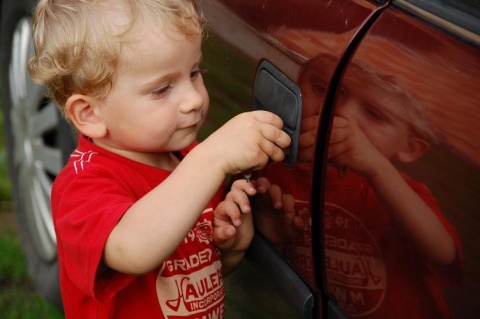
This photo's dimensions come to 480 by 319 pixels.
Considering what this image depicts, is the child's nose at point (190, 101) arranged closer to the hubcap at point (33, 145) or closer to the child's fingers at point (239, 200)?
the child's fingers at point (239, 200)

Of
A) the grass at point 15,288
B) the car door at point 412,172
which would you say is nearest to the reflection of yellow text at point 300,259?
the car door at point 412,172

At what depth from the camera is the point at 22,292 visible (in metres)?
3.72

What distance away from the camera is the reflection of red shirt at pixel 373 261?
146 centimetres

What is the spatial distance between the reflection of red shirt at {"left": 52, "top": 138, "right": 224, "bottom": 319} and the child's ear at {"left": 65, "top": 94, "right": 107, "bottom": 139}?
0.06 meters

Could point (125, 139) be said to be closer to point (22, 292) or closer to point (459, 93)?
point (459, 93)

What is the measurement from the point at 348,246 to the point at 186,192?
1.12 feet

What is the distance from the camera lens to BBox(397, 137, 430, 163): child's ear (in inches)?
56.9

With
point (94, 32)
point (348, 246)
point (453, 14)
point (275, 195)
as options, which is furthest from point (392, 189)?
point (94, 32)

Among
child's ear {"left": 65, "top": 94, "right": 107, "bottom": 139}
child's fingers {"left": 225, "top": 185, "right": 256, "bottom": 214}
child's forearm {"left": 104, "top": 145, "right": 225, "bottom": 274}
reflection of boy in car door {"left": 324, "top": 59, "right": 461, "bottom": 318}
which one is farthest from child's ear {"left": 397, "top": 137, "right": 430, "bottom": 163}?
child's ear {"left": 65, "top": 94, "right": 107, "bottom": 139}

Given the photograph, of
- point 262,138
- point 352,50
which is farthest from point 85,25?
point 352,50

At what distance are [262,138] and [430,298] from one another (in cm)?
48

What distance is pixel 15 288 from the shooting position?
12.3 ft

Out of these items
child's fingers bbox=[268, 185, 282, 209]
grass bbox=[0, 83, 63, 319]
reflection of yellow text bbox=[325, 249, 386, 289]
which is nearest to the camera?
reflection of yellow text bbox=[325, 249, 386, 289]

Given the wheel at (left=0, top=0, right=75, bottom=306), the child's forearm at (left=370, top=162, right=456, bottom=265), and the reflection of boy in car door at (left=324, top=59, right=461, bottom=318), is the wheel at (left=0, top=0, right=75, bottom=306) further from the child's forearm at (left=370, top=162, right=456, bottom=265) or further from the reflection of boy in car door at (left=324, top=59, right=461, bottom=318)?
the child's forearm at (left=370, top=162, right=456, bottom=265)
